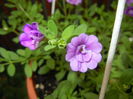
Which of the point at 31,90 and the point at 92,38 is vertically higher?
the point at 92,38

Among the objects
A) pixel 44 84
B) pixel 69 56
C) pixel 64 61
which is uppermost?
pixel 69 56

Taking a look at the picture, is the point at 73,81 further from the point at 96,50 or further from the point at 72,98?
the point at 96,50

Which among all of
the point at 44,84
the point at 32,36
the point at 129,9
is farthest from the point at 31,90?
the point at 129,9

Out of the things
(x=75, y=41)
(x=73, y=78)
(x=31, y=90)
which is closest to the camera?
(x=75, y=41)

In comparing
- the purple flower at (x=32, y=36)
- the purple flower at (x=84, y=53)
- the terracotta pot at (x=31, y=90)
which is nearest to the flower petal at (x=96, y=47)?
the purple flower at (x=84, y=53)

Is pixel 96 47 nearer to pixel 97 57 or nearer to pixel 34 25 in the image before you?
pixel 97 57

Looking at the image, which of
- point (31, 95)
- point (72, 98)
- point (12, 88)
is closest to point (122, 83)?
point (72, 98)
